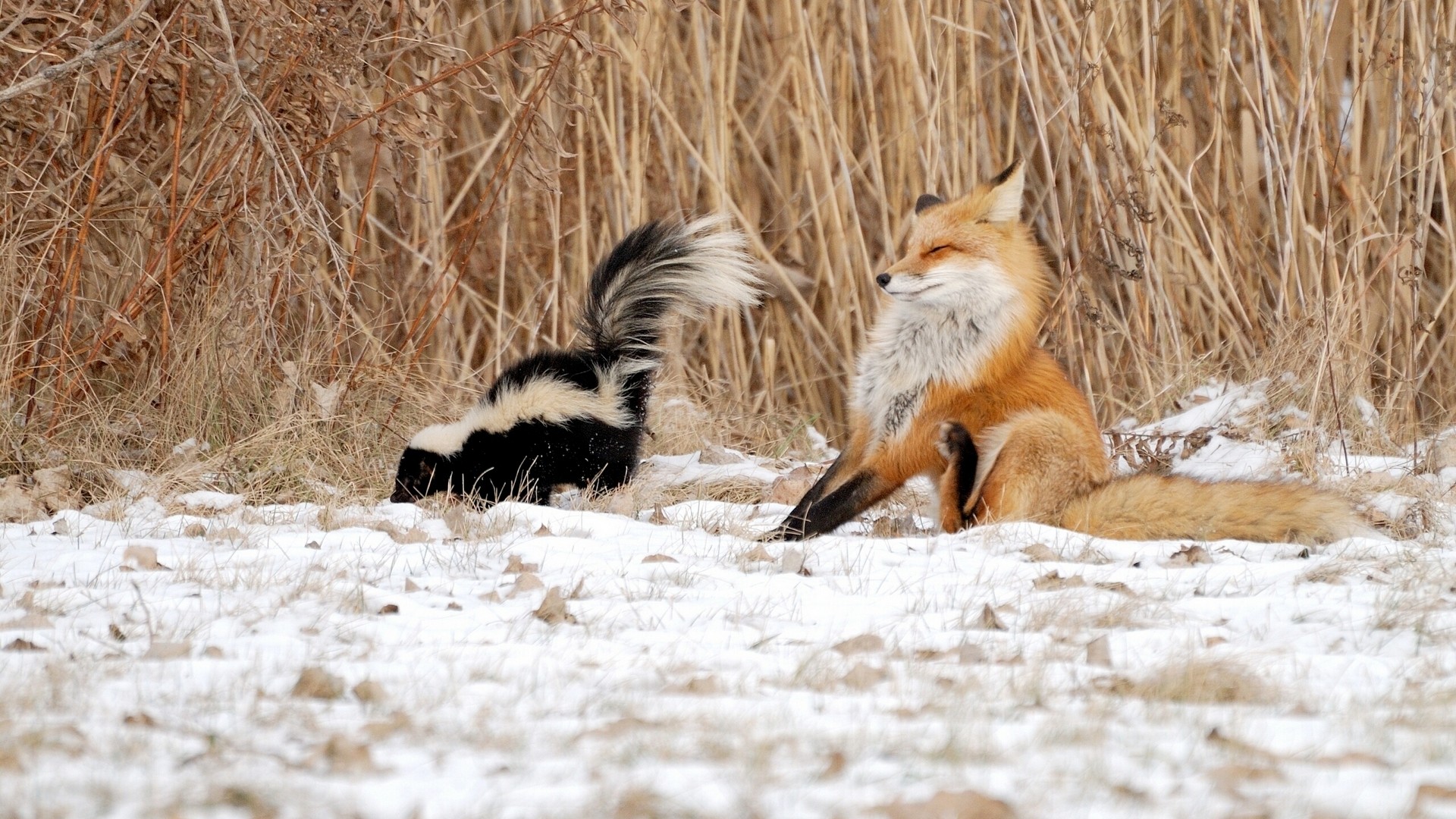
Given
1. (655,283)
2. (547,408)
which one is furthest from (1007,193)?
(547,408)

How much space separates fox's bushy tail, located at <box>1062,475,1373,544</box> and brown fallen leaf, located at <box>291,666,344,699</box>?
2581mm

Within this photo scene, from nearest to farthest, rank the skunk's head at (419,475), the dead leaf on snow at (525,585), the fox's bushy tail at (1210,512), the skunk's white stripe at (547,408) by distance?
1. the dead leaf on snow at (525,585)
2. the fox's bushy tail at (1210,512)
3. the skunk's head at (419,475)
4. the skunk's white stripe at (547,408)

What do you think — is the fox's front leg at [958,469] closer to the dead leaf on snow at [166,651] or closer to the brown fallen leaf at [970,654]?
the brown fallen leaf at [970,654]

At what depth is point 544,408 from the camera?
224 inches

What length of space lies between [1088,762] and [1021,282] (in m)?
2.73

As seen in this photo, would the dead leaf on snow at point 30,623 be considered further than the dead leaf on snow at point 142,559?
No

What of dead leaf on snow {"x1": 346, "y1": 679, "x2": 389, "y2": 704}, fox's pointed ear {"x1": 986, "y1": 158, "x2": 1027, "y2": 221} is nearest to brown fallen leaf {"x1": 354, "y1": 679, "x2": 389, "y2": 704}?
dead leaf on snow {"x1": 346, "y1": 679, "x2": 389, "y2": 704}

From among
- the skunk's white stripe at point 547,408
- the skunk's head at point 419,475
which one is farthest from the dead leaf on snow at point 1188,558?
the skunk's head at point 419,475

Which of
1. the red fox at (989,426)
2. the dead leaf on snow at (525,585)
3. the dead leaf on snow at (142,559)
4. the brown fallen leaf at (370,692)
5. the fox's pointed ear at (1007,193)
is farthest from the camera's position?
the fox's pointed ear at (1007,193)

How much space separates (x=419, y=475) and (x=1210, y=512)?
10.2 ft

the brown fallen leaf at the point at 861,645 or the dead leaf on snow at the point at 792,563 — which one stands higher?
the brown fallen leaf at the point at 861,645

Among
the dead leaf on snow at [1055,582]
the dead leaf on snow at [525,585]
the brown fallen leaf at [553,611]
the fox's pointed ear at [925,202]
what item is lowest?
the dead leaf on snow at [1055,582]

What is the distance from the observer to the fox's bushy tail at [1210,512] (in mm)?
4117

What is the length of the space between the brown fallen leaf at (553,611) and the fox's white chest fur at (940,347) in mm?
1708
